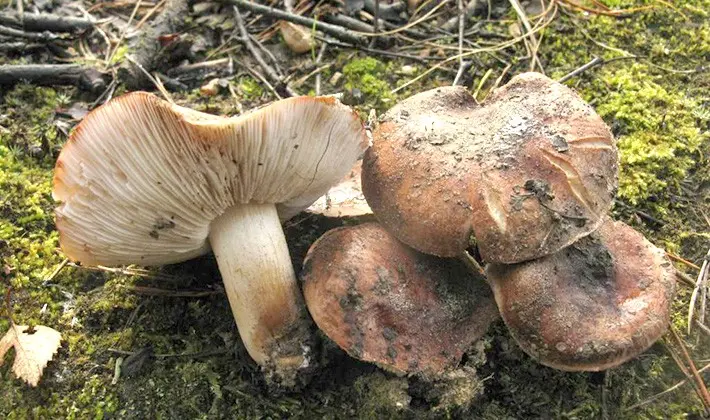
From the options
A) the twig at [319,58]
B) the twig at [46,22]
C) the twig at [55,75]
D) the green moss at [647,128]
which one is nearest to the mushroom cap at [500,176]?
the green moss at [647,128]

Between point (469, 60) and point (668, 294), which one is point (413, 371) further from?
point (469, 60)

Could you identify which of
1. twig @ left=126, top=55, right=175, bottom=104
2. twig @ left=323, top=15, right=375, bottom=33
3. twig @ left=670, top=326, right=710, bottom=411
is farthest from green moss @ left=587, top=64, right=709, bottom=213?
twig @ left=126, top=55, right=175, bottom=104

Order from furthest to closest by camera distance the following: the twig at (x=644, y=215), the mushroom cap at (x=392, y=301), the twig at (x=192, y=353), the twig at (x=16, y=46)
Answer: the twig at (x=16, y=46)
the twig at (x=644, y=215)
the twig at (x=192, y=353)
the mushroom cap at (x=392, y=301)

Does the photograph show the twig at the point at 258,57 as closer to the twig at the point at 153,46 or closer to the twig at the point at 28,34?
the twig at the point at 153,46

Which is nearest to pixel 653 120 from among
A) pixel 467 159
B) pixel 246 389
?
pixel 467 159

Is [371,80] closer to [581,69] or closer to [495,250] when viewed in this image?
[581,69]

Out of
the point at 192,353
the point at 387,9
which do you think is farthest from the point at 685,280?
the point at 387,9

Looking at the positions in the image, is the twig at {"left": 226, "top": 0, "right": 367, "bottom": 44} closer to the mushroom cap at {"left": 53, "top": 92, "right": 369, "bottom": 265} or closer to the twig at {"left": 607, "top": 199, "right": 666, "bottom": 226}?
the mushroom cap at {"left": 53, "top": 92, "right": 369, "bottom": 265}

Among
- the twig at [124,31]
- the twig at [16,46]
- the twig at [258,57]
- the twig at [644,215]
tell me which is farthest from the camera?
the twig at [124,31]
